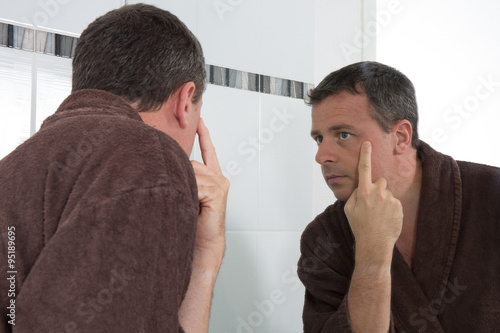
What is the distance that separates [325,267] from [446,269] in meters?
0.31

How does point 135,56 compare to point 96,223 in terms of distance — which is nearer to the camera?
point 96,223

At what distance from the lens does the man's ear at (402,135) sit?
4.28ft

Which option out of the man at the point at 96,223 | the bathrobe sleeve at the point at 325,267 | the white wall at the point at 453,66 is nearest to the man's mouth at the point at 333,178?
the bathrobe sleeve at the point at 325,267

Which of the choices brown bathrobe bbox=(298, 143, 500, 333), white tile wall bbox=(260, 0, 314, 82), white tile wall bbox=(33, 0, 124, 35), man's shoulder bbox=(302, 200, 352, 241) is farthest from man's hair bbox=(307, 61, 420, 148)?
white tile wall bbox=(33, 0, 124, 35)

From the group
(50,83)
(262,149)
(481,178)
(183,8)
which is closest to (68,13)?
(50,83)

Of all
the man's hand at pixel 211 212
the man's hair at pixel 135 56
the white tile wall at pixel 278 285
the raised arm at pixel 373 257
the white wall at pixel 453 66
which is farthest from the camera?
the white wall at pixel 453 66

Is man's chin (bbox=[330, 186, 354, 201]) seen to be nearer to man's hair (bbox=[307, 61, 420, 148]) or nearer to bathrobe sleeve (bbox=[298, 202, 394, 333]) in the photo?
bathrobe sleeve (bbox=[298, 202, 394, 333])

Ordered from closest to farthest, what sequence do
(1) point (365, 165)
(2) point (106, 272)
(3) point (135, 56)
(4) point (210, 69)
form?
(2) point (106, 272) → (3) point (135, 56) → (1) point (365, 165) → (4) point (210, 69)

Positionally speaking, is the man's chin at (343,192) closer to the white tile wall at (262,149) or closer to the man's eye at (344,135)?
the man's eye at (344,135)

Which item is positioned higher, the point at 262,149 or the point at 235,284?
the point at 262,149

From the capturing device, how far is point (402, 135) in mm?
1312

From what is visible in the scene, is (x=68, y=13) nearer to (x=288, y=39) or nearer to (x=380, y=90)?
(x=288, y=39)

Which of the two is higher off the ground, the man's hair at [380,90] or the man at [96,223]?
the man's hair at [380,90]

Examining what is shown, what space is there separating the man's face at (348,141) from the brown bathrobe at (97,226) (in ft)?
2.47
